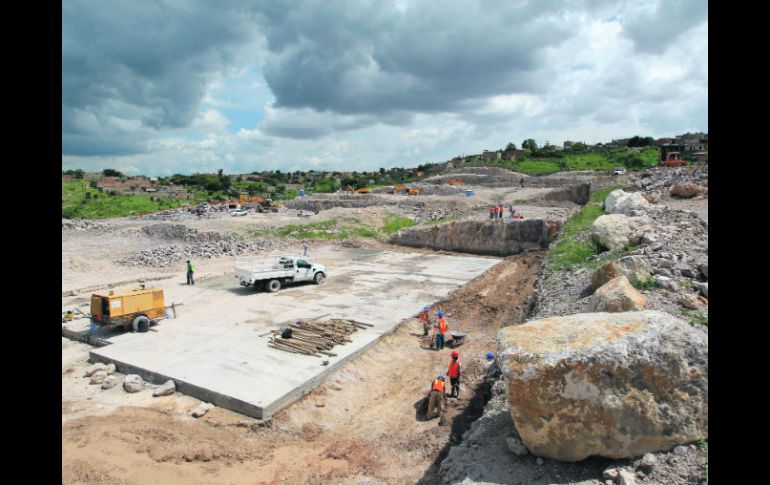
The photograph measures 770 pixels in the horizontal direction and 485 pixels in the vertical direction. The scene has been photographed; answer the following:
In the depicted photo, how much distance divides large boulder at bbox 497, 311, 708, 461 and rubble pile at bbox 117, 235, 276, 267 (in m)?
27.8

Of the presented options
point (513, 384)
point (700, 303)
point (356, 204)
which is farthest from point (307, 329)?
point (356, 204)

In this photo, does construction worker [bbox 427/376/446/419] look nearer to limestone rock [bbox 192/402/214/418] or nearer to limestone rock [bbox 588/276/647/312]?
limestone rock [bbox 588/276/647/312]

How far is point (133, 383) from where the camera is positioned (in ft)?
39.4

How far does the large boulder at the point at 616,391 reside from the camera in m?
5.95

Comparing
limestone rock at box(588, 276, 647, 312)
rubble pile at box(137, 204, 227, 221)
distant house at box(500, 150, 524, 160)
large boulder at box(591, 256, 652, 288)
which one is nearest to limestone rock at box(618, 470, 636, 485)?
limestone rock at box(588, 276, 647, 312)

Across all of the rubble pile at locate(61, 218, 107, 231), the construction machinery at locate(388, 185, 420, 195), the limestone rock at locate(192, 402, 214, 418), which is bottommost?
the limestone rock at locate(192, 402, 214, 418)

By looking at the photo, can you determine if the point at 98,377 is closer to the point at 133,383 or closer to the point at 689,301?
the point at 133,383

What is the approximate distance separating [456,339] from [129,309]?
11542 millimetres

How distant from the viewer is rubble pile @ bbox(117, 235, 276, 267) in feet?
96.1

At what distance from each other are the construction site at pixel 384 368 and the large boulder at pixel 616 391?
23 millimetres
